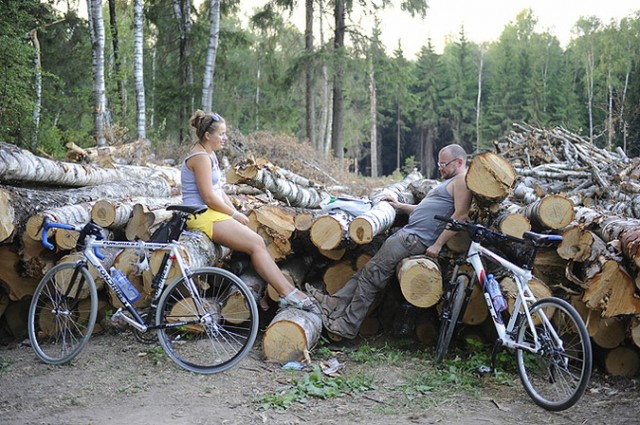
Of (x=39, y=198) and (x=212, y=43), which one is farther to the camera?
(x=212, y=43)

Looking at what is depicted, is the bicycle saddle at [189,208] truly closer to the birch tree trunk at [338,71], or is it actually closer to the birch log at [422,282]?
the birch log at [422,282]

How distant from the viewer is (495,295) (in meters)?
4.93

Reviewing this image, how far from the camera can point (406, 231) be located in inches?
228

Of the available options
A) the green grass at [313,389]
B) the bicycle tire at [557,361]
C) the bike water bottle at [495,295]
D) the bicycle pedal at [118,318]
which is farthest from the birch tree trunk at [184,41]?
the bicycle tire at [557,361]

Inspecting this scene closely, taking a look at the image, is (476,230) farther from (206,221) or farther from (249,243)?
(206,221)

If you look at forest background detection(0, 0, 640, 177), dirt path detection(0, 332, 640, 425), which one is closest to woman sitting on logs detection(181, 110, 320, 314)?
dirt path detection(0, 332, 640, 425)

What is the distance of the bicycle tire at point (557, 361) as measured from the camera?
4.26 m

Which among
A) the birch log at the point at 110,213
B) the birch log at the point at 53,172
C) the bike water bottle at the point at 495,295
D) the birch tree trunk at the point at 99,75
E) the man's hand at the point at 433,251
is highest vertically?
the birch tree trunk at the point at 99,75

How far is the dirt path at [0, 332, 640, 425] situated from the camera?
4.13 meters

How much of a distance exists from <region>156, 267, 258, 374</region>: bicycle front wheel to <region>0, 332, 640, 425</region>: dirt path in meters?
0.16

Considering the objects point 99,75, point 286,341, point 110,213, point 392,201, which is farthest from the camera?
point 99,75

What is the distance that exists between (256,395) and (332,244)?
181 cm

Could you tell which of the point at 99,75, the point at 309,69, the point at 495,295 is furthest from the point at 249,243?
the point at 309,69

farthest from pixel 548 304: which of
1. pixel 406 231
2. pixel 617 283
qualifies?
pixel 406 231
